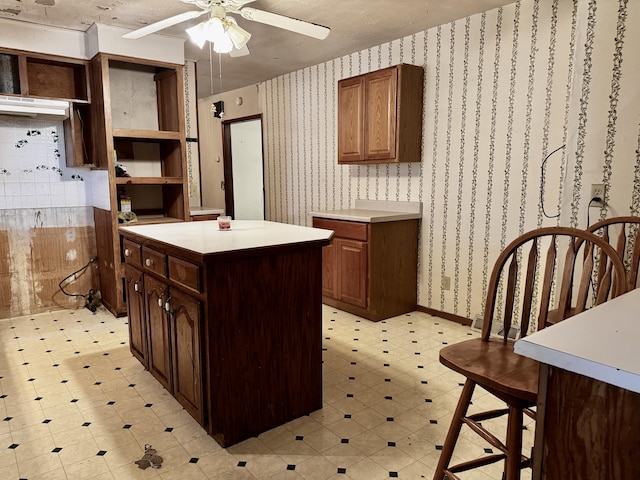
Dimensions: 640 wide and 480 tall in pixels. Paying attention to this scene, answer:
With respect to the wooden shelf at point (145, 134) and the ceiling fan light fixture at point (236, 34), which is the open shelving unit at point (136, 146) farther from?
the ceiling fan light fixture at point (236, 34)

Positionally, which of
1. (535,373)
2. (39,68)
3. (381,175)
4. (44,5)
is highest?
(44,5)

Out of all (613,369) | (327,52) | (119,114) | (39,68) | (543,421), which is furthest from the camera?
(327,52)

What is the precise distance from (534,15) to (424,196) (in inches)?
61.2

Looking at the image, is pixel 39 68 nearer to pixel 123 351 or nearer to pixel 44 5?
pixel 44 5

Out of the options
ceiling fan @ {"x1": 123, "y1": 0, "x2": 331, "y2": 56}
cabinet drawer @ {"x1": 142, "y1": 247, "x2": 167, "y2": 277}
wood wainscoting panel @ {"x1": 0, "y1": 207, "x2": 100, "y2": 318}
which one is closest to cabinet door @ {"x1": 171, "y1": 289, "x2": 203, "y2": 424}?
cabinet drawer @ {"x1": 142, "y1": 247, "x2": 167, "y2": 277}

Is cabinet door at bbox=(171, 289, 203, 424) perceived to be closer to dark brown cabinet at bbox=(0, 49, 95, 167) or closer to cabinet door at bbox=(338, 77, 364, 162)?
dark brown cabinet at bbox=(0, 49, 95, 167)

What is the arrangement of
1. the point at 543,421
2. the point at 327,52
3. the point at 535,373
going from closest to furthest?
the point at 543,421 → the point at 535,373 → the point at 327,52

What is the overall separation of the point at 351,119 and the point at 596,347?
11.6ft

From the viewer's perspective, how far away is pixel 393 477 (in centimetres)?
183

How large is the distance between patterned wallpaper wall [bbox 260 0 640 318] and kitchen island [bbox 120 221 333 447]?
1.53 m

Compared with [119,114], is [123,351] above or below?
below

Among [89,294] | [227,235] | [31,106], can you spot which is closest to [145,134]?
[31,106]

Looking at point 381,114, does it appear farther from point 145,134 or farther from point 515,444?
point 515,444

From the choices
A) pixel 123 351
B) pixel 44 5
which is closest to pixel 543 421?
pixel 123 351
